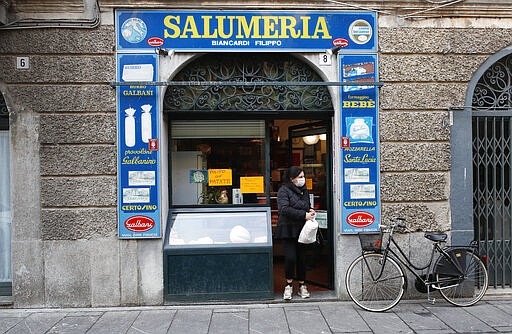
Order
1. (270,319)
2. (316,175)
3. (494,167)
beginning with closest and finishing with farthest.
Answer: (270,319) < (494,167) < (316,175)

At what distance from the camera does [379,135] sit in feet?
21.2

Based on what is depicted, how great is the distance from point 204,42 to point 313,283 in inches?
164

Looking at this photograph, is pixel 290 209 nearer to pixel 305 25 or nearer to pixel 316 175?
pixel 316 175

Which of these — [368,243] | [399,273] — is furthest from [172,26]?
[399,273]

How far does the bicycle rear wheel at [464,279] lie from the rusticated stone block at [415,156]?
128 centimetres

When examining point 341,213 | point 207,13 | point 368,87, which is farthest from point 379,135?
point 207,13

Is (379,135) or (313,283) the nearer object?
(379,135)

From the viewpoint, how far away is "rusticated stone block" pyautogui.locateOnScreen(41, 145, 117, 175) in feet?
20.5

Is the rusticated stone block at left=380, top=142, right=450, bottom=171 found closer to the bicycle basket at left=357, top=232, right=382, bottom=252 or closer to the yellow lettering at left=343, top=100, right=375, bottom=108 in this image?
the yellow lettering at left=343, top=100, right=375, bottom=108

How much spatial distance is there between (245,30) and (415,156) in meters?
3.11

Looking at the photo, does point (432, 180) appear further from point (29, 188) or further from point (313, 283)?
point (29, 188)

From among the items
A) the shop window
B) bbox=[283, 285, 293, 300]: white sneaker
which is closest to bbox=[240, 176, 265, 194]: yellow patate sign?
the shop window

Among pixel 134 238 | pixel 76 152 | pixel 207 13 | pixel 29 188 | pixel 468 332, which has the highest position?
pixel 207 13

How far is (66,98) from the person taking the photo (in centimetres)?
629
